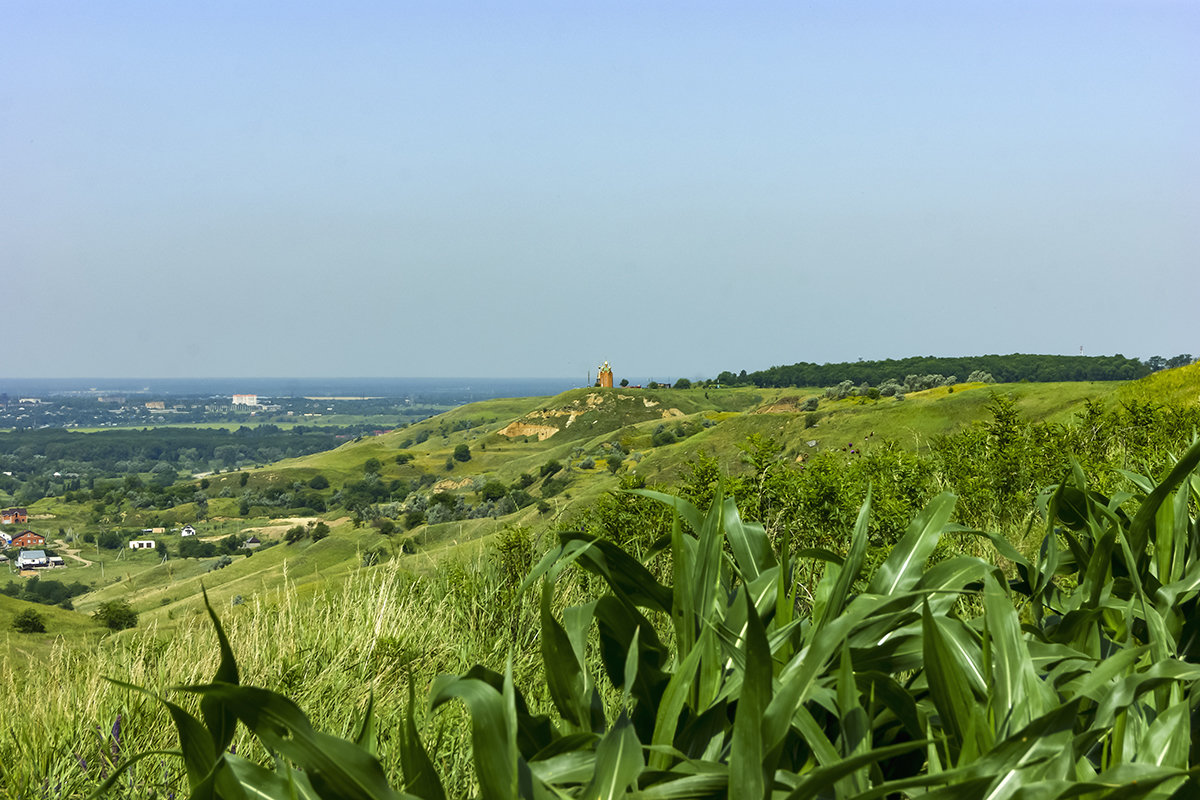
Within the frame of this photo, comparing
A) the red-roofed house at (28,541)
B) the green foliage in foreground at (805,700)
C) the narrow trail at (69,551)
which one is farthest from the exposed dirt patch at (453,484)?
the green foliage in foreground at (805,700)

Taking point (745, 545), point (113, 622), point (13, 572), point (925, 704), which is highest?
point (745, 545)

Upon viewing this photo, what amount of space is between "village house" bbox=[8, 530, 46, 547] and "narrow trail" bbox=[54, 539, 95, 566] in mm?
1533

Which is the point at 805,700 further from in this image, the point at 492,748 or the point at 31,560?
the point at 31,560

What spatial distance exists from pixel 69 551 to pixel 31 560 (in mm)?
14754

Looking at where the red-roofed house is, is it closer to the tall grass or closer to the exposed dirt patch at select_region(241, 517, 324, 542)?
the exposed dirt patch at select_region(241, 517, 324, 542)

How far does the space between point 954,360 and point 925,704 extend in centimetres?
10137

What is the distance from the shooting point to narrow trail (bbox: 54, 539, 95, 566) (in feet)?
263

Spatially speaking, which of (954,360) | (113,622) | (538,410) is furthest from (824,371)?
(113,622)

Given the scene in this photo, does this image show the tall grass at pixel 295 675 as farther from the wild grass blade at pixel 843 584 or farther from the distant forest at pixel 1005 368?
the distant forest at pixel 1005 368

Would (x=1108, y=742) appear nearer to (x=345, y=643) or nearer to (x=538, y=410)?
(x=345, y=643)

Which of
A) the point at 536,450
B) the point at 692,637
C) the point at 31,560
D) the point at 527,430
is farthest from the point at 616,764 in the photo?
the point at 527,430

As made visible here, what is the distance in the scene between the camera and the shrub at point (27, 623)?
72.3ft

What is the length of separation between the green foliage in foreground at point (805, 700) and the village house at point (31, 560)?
83.7 m

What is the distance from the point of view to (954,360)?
9588 centimetres
